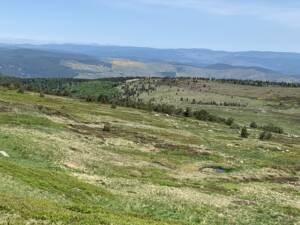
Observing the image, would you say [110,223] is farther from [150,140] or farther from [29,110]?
[29,110]

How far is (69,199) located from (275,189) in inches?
1255

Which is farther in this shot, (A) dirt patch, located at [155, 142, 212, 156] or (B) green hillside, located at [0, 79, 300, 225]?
(A) dirt patch, located at [155, 142, 212, 156]

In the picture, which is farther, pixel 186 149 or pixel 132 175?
pixel 186 149

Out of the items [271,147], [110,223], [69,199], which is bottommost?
[271,147]

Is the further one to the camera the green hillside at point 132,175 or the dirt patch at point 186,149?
the dirt patch at point 186,149

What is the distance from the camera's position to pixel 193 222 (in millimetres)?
38844

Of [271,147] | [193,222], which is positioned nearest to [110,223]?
[193,222]

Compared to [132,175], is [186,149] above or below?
below

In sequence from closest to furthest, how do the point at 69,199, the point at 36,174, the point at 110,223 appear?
the point at 110,223
the point at 69,199
the point at 36,174

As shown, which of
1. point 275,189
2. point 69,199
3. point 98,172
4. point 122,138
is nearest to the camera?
point 69,199

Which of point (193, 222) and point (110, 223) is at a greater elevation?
point (110, 223)

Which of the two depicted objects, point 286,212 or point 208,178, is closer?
point 286,212

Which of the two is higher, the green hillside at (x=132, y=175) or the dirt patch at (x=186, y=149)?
the green hillside at (x=132, y=175)

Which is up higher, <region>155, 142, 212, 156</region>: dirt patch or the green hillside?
the green hillside
